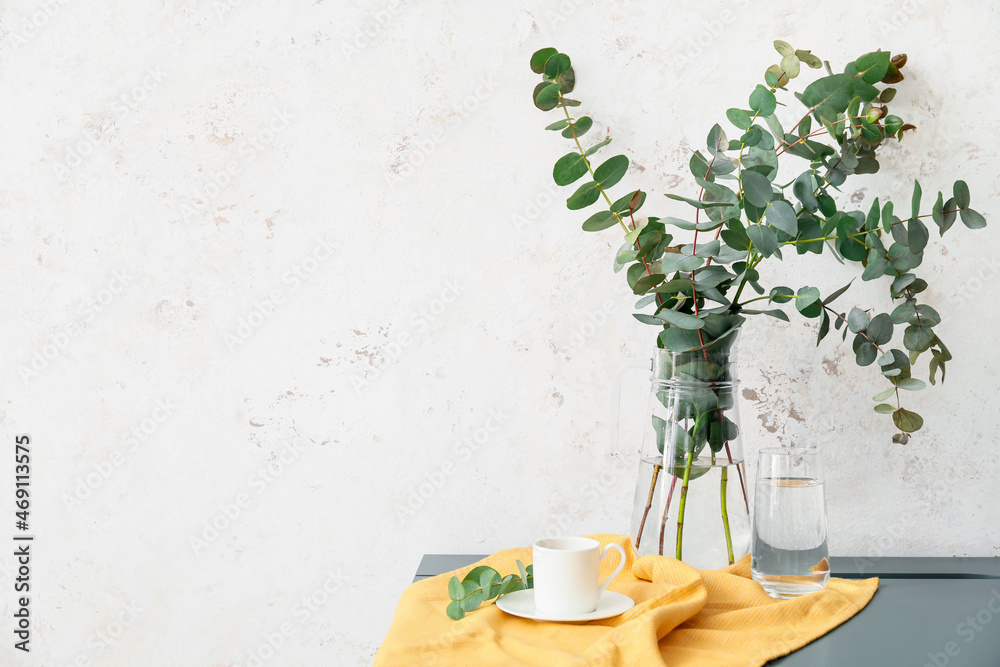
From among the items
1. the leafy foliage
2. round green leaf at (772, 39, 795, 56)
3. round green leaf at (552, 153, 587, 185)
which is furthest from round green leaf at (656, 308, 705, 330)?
round green leaf at (772, 39, 795, 56)

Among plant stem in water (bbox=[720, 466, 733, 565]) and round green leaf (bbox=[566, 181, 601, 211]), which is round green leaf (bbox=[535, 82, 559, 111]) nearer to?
round green leaf (bbox=[566, 181, 601, 211])

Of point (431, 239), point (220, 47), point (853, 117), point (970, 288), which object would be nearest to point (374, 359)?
point (431, 239)

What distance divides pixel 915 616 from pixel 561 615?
402 millimetres

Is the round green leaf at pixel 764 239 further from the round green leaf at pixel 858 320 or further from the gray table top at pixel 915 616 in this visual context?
the gray table top at pixel 915 616

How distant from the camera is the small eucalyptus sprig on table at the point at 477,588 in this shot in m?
0.75

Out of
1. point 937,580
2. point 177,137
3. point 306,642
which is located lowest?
point 306,642

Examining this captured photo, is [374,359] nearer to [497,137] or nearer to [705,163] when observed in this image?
[497,137]

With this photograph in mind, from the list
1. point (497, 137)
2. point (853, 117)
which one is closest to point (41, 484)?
point (497, 137)

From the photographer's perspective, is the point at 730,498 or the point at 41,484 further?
the point at 41,484

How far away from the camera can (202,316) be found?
1090 millimetres

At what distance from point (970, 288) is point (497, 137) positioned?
2.39 feet

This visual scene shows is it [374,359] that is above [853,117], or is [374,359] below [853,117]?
below

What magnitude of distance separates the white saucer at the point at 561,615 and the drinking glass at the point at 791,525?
18 cm

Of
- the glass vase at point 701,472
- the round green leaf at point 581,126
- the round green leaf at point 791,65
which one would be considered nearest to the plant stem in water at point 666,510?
the glass vase at point 701,472
